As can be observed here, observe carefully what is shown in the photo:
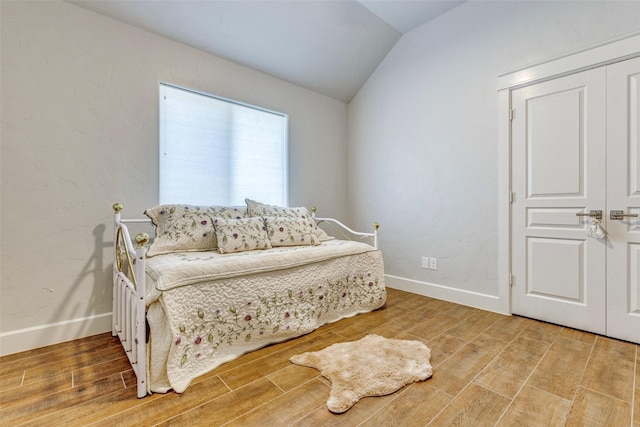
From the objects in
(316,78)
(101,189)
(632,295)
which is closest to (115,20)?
(101,189)

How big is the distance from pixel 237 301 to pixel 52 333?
4.32 ft

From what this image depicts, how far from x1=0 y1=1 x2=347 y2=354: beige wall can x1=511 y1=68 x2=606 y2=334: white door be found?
2.84 meters

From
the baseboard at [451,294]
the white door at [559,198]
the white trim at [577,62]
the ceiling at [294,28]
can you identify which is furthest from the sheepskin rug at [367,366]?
the ceiling at [294,28]

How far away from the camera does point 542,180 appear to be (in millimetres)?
2260

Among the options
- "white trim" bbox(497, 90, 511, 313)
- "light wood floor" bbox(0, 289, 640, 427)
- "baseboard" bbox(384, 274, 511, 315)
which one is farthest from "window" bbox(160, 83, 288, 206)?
"white trim" bbox(497, 90, 511, 313)

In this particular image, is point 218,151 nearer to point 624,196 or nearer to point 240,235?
point 240,235

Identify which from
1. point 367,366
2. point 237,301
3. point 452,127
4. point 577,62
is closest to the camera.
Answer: point 367,366

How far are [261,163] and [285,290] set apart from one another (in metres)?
1.51

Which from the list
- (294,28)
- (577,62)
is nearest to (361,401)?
(577,62)

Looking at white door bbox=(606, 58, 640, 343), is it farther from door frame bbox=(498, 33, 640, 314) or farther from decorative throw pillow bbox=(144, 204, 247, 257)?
decorative throw pillow bbox=(144, 204, 247, 257)

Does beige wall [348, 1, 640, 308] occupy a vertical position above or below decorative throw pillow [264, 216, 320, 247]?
above

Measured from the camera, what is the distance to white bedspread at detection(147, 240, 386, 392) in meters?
1.46

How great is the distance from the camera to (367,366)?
5.22ft

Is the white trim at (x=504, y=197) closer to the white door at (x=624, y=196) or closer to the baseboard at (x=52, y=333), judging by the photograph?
the white door at (x=624, y=196)
